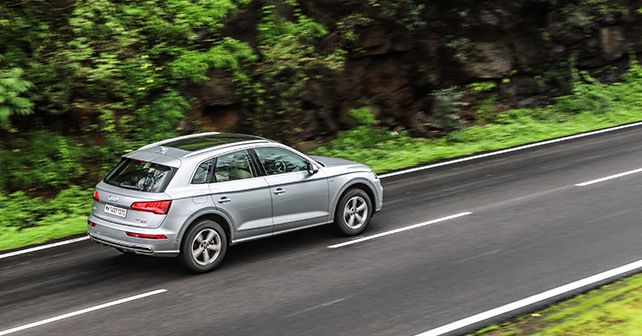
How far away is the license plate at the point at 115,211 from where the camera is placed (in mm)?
9945

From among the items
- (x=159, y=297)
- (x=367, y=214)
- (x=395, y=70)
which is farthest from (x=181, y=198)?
(x=395, y=70)

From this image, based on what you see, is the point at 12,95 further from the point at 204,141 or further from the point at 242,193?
the point at 242,193

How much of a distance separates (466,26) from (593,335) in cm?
1500

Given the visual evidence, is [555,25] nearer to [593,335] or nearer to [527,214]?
[527,214]

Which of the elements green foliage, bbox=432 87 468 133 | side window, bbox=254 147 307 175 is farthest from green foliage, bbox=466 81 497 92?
side window, bbox=254 147 307 175

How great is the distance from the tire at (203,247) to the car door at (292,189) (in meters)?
0.86

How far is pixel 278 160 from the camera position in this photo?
35.9 feet

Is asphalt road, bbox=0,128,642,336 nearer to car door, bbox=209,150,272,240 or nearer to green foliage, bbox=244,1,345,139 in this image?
car door, bbox=209,150,272,240

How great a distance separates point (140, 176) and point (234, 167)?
122cm

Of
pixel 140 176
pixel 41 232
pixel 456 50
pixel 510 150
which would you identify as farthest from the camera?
pixel 456 50

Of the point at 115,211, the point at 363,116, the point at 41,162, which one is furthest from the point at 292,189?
the point at 363,116

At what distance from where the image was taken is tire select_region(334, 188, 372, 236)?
11.4 metres

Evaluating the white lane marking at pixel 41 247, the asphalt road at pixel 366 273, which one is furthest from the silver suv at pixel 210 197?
A: the white lane marking at pixel 41 247

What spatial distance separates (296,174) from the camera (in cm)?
1097
